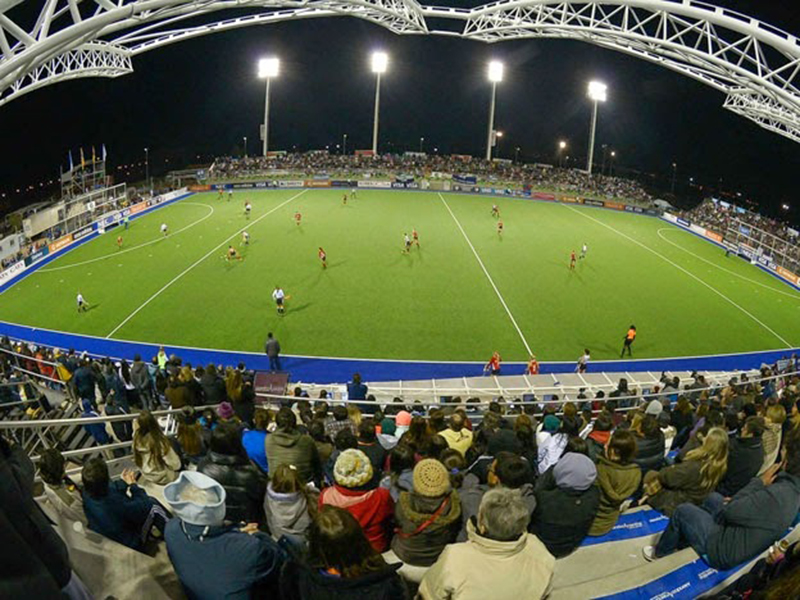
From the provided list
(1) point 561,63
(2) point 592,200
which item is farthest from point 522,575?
(1) point 561,63

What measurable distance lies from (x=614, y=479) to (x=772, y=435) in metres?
3.22

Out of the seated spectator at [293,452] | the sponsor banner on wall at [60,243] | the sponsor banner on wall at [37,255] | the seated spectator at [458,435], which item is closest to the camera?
the seated spectator at [293,452]

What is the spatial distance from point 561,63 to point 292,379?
9740cm

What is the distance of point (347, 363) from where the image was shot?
20297 mm

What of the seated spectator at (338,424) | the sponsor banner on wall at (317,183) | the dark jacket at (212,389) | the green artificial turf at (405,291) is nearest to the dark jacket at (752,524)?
the seated spectator at (338,424)

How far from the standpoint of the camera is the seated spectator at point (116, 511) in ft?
13.2

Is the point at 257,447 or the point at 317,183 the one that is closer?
the point at 257,447

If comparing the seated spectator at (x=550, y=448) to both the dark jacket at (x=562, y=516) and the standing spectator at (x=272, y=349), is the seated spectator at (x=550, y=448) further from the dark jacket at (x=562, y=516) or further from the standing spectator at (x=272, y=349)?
the standing spectator at (x=272, y=349)

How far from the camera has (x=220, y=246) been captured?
113ft

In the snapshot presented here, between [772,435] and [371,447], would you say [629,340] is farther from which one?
[371,447]

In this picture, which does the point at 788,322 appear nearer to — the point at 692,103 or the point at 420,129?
the point at 692,103

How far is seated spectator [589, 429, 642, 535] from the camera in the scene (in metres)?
5.02

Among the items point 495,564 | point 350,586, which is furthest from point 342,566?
point 495,564

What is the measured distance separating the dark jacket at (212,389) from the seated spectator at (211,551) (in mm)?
7662
